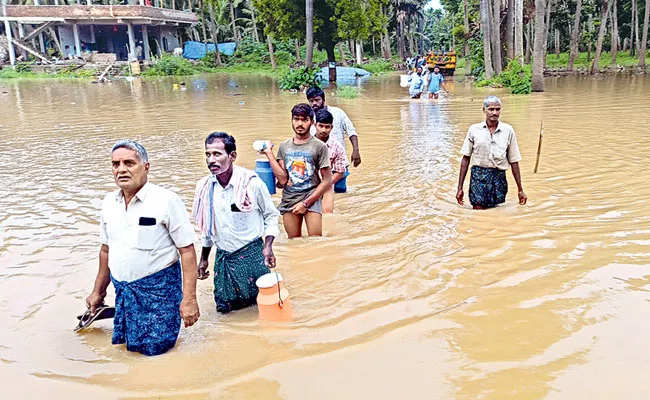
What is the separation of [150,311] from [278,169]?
74.8 inches

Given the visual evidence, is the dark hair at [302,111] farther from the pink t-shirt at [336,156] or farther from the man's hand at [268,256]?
the man's hand at [268,256]

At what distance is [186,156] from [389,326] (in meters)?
7.37

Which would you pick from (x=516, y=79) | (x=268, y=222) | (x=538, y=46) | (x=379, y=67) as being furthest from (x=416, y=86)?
(x=379, y=67)

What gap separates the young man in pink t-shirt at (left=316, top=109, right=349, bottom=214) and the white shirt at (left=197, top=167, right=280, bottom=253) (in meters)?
1.85

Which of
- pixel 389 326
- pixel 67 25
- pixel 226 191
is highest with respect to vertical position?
pixel 67 25

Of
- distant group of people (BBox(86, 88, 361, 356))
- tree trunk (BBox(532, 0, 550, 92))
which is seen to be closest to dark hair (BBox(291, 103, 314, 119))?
distant group of people (BBox(86, 88, 361, 356))

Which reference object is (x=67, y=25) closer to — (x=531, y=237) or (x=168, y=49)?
(x=168, y=49)

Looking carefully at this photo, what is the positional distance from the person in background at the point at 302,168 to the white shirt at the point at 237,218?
96cm

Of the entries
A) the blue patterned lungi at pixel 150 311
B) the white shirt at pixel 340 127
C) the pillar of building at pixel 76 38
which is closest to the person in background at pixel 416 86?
the white shirt at pixel 340 127

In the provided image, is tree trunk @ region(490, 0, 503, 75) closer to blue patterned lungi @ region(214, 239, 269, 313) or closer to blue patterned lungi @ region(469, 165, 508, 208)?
blue patterned lungi @ region(469, 165, 508, 208)

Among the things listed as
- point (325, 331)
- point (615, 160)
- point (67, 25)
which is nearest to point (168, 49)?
point (67, 25)

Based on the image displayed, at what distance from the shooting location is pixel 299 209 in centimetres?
515

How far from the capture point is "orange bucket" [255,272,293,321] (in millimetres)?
3760

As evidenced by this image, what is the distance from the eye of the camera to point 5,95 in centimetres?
2453
